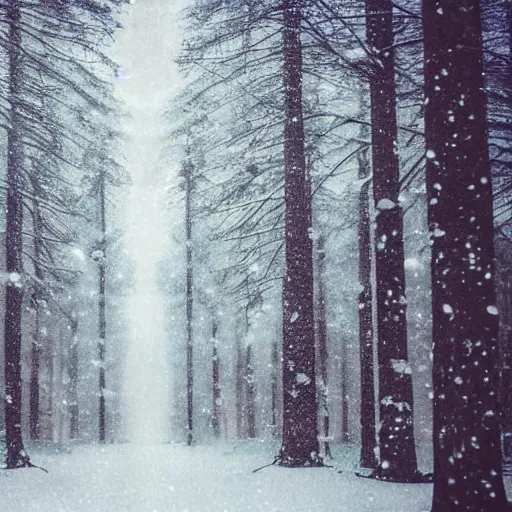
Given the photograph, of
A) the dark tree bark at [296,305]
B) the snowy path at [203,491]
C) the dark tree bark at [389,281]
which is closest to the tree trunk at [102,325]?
the snowy path at [203,491]

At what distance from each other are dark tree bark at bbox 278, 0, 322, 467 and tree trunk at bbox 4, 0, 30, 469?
227 inches

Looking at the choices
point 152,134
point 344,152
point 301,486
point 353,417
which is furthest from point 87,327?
point 301,486

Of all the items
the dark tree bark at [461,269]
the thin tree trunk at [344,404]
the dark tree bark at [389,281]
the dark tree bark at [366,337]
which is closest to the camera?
the dark tree bark at [461,269]

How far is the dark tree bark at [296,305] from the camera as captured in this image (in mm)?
10578

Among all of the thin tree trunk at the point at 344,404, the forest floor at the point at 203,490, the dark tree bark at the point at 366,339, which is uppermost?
the dark tree bark at the point at 366,339

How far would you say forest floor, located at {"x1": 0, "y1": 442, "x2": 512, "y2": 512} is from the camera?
715 cm

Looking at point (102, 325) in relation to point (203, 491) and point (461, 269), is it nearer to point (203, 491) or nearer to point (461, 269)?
point (203, 491)

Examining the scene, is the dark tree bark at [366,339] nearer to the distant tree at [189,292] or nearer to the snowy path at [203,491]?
the snowy path at [203,491]

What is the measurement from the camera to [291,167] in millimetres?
11453

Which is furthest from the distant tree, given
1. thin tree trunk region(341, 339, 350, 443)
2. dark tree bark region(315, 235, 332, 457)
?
thin tree trunk region(341, 339, 350, 443)

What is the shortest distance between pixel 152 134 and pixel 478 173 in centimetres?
1935

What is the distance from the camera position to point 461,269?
5387mm

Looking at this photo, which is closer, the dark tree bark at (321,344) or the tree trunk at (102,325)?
the dark tree bark at (321,344)

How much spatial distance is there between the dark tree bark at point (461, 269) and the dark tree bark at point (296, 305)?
498 centimetres
